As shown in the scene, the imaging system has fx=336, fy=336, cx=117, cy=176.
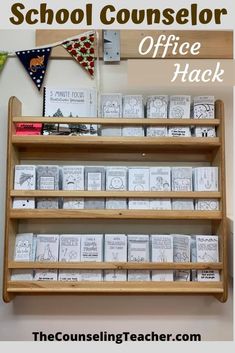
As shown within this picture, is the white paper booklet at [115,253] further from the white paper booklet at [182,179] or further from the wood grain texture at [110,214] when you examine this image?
the white paper booklet at [182,179]

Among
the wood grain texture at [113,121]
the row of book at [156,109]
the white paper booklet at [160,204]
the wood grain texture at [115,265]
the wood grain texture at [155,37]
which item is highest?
the wood grain texture at [155,37]

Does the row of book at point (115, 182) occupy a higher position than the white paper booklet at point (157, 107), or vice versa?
the white paper booklet at point (157, 107)

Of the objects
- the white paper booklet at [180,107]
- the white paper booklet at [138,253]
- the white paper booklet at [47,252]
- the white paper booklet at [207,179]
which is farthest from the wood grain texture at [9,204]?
the white paper booklet at [207,179]

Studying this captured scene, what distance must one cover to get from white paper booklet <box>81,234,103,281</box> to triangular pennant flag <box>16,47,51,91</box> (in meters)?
0.83

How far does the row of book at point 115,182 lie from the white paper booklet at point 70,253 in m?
0.15

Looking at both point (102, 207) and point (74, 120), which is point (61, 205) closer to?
point (102, 207)

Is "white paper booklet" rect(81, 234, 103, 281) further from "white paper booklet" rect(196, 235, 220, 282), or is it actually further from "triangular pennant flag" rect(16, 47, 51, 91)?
"triangular pennant flag" rect(16, 47, 51, 91)

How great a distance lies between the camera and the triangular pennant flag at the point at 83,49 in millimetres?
1756

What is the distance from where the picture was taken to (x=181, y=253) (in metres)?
1.60

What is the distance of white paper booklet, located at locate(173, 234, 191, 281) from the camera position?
1.59 metres

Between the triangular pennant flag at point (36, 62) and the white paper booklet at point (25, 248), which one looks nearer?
the white paper booklet at point (25, 248)

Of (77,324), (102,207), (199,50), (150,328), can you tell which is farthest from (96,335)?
(199,50)

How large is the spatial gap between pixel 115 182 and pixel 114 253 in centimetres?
34

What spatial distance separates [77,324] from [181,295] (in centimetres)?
55
